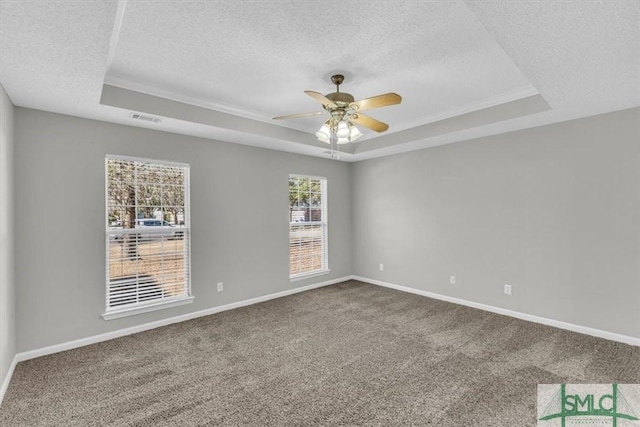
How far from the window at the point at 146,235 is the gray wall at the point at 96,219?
4.1 inches

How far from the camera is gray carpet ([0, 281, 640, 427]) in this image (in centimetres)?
213

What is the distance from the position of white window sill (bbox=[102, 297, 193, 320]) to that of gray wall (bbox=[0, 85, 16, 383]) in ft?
2.53

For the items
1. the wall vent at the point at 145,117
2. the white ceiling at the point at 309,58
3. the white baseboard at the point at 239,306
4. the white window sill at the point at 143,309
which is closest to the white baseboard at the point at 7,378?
the white baseboard at the point at 239,306

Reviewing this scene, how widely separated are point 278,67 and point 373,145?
2595 mm

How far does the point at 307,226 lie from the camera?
559cm

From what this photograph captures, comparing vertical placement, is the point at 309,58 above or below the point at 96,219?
above

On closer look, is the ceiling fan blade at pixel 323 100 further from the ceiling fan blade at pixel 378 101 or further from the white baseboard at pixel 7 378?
the white baseboard at pixel 7 378

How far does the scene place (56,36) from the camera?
1.83 metres

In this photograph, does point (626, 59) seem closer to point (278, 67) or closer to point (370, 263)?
point (278, 67)

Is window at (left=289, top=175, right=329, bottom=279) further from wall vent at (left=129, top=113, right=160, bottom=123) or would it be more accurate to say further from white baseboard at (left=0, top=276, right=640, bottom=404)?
wall vent at (left=129, top=113, right=160, bottom=123)

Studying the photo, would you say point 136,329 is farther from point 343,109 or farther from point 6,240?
point 343,109

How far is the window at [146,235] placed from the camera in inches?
139

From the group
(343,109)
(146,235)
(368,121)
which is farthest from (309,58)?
(146,235)

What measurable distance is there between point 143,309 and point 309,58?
3.33 metres
